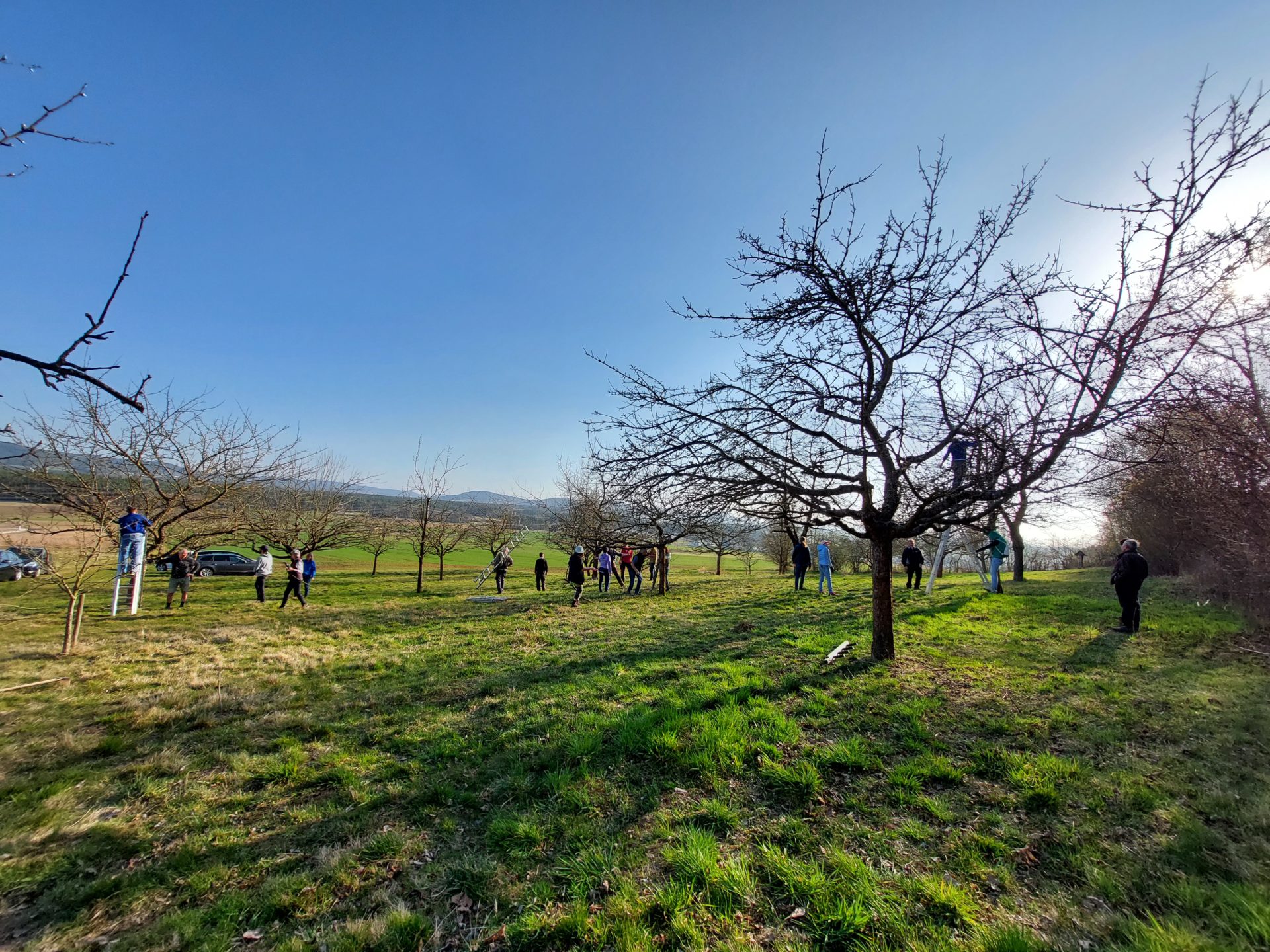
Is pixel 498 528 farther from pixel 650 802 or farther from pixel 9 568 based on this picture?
pixel 650 802

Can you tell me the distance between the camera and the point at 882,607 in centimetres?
690

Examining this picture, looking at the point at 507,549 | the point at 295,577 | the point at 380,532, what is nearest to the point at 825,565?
the point at 507,549

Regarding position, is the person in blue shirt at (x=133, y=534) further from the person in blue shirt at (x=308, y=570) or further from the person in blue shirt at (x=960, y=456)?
the person in blue shirt at (x=960, y=456)

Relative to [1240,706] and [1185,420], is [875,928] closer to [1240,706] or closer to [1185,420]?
[1240,706]

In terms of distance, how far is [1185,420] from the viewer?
5.77 meters

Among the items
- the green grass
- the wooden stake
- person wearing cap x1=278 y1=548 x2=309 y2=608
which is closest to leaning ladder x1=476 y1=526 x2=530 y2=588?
person wearing cap x1=278 y1=548 x2=309 y2=608

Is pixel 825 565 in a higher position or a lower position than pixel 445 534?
lower

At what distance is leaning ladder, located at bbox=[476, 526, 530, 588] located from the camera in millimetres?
21431

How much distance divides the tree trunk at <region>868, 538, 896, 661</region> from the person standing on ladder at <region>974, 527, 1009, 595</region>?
7.24 metres

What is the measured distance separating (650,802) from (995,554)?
1388cm

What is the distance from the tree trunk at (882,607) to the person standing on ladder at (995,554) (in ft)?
23.8

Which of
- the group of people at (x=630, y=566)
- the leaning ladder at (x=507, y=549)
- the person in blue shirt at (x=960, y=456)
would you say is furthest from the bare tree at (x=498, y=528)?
the person in blue shirt at (x=960, y=456)

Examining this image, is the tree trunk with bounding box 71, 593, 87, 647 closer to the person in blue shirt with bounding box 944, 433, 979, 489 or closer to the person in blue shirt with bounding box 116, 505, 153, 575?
the person in blue shirt with bounding box 116, 505, 153, 575

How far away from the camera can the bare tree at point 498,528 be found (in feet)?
101
